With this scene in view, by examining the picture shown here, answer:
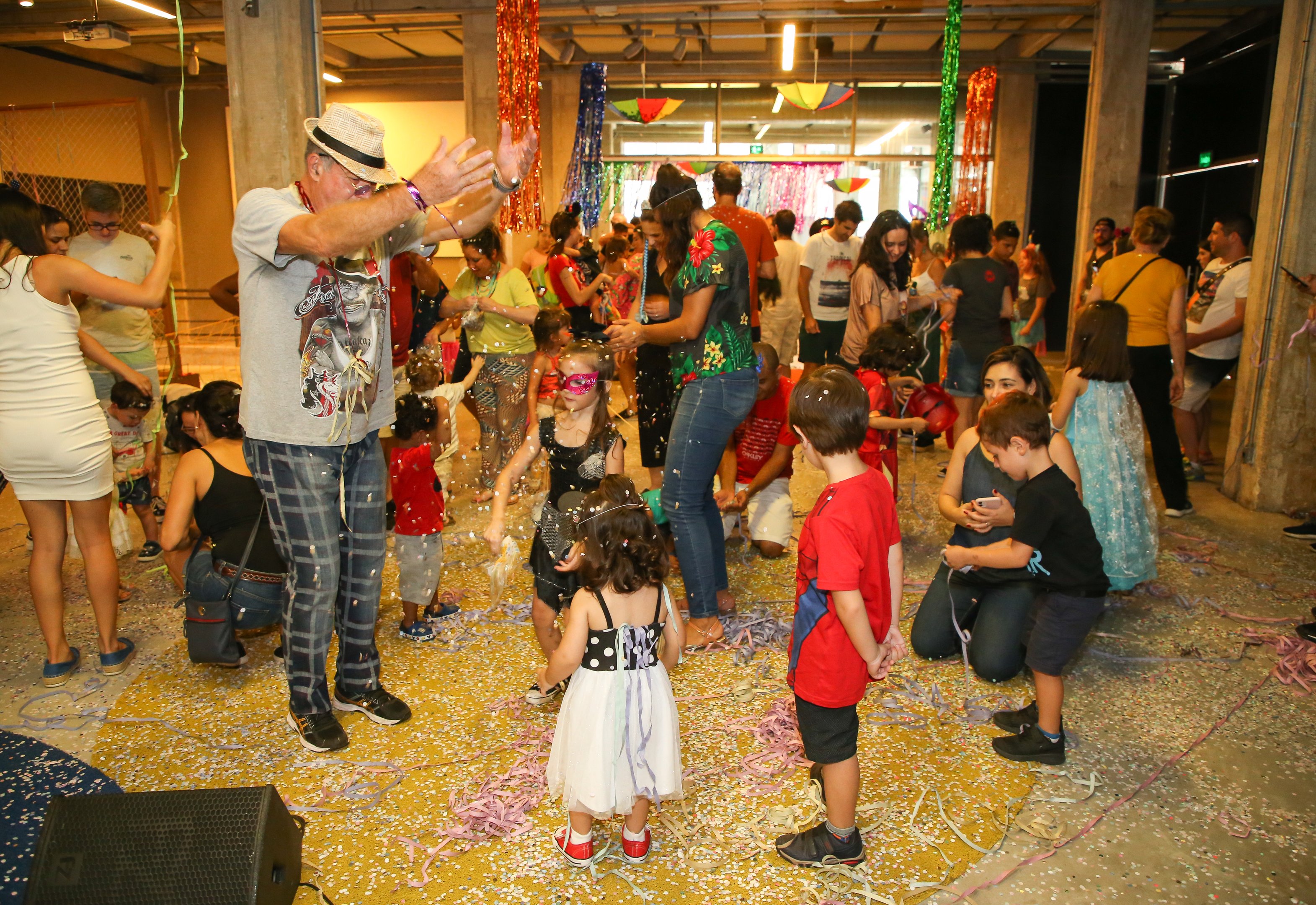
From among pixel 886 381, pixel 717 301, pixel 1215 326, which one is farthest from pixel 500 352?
pixel 1215 326

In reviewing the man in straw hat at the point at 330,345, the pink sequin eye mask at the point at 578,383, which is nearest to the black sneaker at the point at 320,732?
the man in straw hat at the point at 330,345

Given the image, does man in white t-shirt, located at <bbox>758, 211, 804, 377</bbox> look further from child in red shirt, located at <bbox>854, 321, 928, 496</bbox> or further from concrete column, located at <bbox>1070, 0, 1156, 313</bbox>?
concrete column, located at <bbox>1070, 0, 1156, 313</bbox>

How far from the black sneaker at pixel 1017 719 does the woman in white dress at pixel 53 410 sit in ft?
10.7

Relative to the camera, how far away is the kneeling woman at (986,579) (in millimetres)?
3201

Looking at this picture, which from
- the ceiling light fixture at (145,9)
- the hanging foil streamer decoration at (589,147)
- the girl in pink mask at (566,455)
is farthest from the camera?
the hanging foil streamer decoration at (589,147)

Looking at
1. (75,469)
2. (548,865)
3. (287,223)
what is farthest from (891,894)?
(75,469)

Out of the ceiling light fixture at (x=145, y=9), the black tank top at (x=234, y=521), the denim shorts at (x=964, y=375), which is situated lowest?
the black tank top at (x=234, y=521)

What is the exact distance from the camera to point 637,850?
88.5 inches

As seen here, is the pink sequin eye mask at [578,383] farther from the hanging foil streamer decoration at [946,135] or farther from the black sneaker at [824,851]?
the hanging foil streamer decoration at [946,135]

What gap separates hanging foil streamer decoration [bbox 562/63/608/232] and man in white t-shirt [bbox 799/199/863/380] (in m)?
5.10

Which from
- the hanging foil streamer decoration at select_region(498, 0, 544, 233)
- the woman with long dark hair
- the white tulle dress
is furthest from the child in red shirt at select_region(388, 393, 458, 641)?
the hanging foil streamer decoration at select_region(498, 0, 544, 233)

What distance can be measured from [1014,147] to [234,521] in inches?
534

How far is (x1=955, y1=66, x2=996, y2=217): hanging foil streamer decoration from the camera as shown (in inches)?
444

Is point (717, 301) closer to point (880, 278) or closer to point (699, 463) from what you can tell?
point (699, 463)
